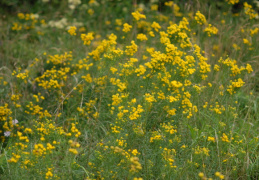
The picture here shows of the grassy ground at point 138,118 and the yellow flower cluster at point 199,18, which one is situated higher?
the yellow flower cluster at point 199,18

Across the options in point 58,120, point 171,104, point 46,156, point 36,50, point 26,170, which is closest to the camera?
point 46,156

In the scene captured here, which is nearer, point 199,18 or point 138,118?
point 138,118

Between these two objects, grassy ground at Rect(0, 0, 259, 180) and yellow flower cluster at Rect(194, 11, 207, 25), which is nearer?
grassy ground at Rect(0, 0, 259, 180)

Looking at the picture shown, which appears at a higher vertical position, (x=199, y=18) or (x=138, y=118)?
(x=199, y=18)

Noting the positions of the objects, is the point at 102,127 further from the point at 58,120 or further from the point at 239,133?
the point at 239,133

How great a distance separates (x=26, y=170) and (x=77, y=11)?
15.6 ft

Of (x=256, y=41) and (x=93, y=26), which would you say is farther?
(x=93, y=26)

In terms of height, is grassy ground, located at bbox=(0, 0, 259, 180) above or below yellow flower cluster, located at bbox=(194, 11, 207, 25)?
below

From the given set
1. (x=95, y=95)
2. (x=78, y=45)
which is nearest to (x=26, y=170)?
(x=95, y=95)

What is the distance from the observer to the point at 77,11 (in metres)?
6.76

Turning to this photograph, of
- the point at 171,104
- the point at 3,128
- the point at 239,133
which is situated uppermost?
the point at 171,104

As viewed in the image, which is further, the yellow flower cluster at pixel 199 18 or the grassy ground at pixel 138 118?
the yellow flower cluster at pixel 199 18

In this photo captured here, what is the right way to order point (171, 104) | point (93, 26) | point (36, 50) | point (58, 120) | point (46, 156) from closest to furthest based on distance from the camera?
point (46, 156)
point (171, 104)
point (58, 120)
point (36, 50)
point (93, 26)

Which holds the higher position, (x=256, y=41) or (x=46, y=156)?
(x=256, y=41)
